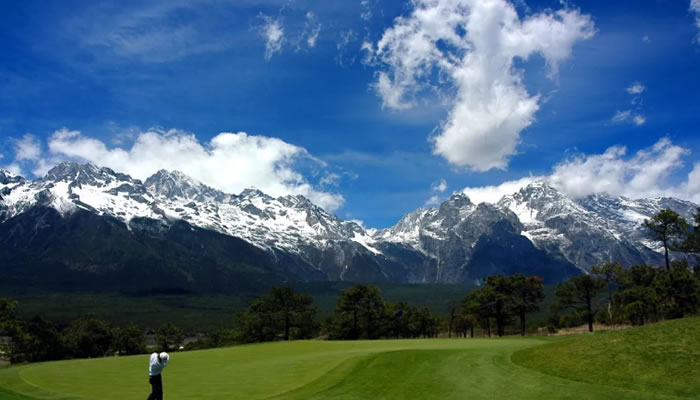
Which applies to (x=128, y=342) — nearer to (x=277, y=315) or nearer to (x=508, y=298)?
(x=277, y=315)

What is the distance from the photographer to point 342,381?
→ 31359mm

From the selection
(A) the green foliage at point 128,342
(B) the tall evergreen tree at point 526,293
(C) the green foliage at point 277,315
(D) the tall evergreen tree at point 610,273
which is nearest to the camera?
(D) the tall evergreen tree at point 610,273

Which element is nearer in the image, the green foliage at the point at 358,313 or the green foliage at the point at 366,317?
the green foliage at the point at 358,313

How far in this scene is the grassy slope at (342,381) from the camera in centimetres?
2615

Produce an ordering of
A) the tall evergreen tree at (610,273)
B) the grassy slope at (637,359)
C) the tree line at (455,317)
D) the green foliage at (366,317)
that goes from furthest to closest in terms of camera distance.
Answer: the green foliage at (366,317)
the tall evergreen tree at (610,273)
the tree line at (455,317)
the grassy slope at (637,359)

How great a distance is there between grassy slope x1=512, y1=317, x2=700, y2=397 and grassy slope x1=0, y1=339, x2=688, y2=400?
1.34 m

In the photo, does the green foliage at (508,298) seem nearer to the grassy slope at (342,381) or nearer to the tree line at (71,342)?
the grassy slope at (342,381)

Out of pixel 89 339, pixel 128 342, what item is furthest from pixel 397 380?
pixel 128 342

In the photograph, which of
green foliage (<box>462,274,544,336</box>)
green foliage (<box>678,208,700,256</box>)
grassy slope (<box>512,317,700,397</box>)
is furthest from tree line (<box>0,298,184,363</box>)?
green foliage (<box>678,208,700,256</box>)

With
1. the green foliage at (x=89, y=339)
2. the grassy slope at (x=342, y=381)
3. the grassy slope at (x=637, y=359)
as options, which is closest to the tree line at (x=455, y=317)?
the green foliage at (x=89, y=339)

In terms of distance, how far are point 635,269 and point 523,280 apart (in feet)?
73.1

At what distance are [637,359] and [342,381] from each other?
1748 cm

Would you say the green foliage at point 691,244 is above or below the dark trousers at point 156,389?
above

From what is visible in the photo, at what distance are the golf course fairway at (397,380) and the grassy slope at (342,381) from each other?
0.06 meters
